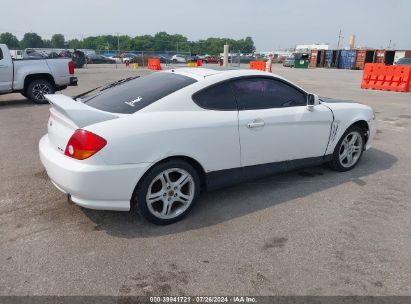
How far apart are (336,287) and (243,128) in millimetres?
1797

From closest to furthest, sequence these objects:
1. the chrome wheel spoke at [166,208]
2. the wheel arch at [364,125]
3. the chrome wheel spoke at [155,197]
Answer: the chrome wheel spoke at [155,197] < the chrome wheel spoke at [166,208] < the wheel arch at [364,125]

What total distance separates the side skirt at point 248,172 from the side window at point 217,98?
2.25 ft

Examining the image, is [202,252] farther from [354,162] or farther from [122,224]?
[354,162]

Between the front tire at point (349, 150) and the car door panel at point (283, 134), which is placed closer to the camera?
the car door panel at point (283, 134)

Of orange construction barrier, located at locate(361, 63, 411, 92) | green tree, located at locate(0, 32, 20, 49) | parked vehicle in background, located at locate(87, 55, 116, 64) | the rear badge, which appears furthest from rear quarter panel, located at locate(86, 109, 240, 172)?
green tree, located at locate(0, 32, 20, 49)

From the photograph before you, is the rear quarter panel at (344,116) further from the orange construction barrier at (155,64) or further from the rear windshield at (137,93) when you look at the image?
the orange construction barrier at (155,64)

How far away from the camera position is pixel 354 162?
5.21 meters

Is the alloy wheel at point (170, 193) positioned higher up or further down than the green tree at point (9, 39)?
further down

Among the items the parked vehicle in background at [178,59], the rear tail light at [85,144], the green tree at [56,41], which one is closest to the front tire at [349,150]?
the rear tail light at [85,144]

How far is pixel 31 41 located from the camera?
11338cm

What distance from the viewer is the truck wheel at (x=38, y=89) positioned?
10.8 metres

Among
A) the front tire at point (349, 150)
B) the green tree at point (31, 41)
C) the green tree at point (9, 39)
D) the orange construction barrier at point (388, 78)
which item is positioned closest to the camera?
the front tire at point (349, 150)

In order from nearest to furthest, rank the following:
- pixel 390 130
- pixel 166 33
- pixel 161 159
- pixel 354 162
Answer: pixel 161 159 < pixel 354 162 < pixel 390 130 < pixel 166 33

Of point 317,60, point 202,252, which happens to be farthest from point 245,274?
point 317,60
